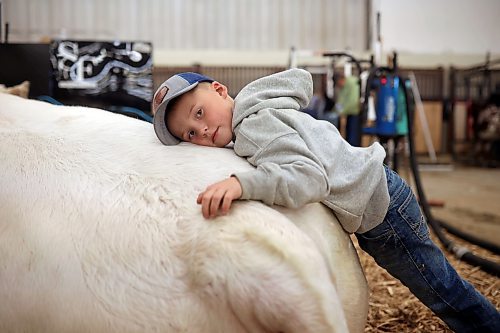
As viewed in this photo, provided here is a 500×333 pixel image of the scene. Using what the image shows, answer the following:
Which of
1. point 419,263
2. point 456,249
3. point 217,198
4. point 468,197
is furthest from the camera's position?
point 468,197

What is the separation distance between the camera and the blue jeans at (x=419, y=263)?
1.23 m

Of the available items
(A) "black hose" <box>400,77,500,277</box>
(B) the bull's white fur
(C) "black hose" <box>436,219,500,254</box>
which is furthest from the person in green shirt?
(B) the bull's white fur

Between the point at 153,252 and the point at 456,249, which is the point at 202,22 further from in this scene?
the point at 153,252

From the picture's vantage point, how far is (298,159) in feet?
3.07

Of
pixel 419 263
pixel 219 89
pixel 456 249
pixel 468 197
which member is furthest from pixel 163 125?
pixel 468 197

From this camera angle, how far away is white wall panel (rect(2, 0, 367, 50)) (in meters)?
11.7

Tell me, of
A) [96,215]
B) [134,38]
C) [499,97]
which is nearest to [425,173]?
[499,97]

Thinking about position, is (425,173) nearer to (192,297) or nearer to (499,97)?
(499,97)

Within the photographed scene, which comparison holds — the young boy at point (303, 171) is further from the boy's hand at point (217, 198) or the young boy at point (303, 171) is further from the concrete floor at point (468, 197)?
the concrete floor at point (468, 197)

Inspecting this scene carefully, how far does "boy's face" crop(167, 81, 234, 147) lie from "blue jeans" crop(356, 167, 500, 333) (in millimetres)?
432

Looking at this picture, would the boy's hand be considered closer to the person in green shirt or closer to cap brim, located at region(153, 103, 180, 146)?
cap brim, located at region(153, 103, 180, 146)

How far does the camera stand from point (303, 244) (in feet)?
2.53

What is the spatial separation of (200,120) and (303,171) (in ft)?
0.83

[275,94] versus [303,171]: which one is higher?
[275,94]
